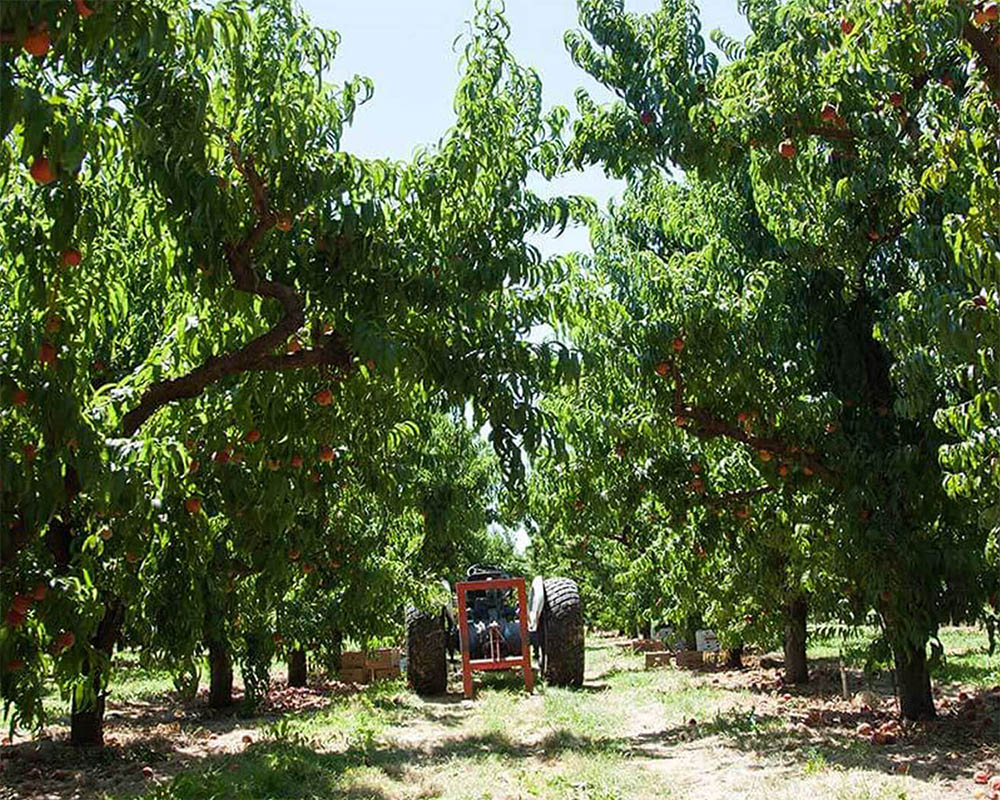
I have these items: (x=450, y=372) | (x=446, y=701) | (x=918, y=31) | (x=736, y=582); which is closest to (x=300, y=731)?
(x=446, y=701)

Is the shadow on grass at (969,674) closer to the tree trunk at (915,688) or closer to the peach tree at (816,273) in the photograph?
the tree trunk at (915,688)

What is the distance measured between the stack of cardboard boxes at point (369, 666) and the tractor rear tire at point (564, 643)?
441cm

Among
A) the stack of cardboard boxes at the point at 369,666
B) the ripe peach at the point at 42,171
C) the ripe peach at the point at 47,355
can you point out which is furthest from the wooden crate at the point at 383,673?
the ripe peach at the point at 42,171

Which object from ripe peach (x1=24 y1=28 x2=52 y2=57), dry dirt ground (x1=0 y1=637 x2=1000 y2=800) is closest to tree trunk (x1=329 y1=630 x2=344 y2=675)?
dry dirt ground (x1=0 y1=637 x2=1000 y2=800)

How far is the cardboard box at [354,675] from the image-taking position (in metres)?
17.6

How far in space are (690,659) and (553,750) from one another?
10804 millimetres

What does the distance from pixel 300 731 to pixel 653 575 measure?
644 centimetres

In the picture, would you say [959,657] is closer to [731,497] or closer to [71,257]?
[731,497]

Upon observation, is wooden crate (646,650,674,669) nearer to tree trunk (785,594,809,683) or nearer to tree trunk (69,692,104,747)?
tree trunk (785,594,809,683)

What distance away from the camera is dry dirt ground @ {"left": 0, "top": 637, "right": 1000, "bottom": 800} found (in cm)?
665

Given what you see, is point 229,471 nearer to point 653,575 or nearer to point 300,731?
point 300,731

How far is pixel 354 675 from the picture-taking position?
1766 centimetres

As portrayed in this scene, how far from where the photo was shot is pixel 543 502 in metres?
9.38

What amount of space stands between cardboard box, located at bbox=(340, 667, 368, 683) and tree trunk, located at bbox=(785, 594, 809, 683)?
26.0 ft
